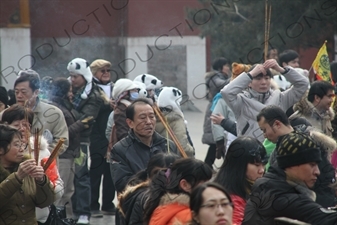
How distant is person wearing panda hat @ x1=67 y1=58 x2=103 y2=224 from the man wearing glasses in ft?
8.39

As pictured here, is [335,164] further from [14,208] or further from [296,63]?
[296,63]

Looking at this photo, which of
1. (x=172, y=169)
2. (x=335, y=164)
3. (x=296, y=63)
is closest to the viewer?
(x=172, y=169)

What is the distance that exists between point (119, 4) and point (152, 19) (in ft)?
4.69

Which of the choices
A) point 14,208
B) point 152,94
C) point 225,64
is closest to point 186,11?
point 225,64

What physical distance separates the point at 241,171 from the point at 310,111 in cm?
287

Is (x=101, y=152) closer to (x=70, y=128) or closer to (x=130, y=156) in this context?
(x=70, y=128)

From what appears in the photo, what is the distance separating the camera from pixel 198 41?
24422mm

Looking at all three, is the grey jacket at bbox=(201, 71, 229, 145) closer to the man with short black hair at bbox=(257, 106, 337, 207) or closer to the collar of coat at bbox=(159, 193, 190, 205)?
the man with short black hair at bbox=(257, 106, 337, 207)

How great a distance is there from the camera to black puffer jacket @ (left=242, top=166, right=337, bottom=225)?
4.94m

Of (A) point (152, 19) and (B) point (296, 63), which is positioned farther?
(A) point (152, 19)

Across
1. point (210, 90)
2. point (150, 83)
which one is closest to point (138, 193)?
point (150, 83)

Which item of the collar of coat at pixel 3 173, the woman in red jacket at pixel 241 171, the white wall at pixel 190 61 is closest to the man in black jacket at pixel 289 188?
the woman in red jacket at pixel 241 171

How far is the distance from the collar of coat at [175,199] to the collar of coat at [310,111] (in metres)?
3.29

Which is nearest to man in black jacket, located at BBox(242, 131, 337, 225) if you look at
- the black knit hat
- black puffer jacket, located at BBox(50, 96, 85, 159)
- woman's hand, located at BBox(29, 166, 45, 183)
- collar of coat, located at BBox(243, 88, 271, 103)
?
the black knit hat
